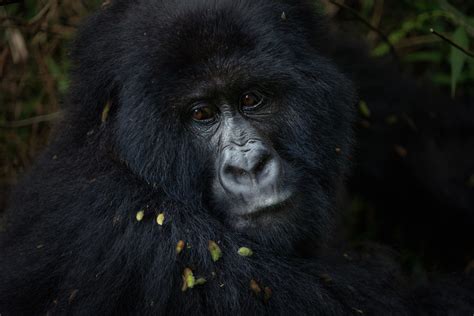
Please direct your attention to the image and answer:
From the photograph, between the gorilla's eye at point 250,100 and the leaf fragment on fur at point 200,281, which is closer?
the leaf fragment on fur at point 200,281

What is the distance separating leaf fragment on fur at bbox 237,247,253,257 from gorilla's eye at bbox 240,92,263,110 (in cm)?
75

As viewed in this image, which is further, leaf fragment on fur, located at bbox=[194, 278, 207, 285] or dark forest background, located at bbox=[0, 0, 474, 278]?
dark forest background, located at bbox=[0, 0, 474, 278]

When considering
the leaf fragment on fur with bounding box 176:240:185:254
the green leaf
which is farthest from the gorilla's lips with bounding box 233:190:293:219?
the green leaf

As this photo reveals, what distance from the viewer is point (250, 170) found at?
9.84ft

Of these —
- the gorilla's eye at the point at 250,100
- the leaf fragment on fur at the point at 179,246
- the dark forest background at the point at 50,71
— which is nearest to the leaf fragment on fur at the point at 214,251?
the leaf fragment on fur at the point at 179,246

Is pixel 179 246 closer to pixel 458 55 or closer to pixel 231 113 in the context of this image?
pixel 231 113

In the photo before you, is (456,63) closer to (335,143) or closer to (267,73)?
(335,143)

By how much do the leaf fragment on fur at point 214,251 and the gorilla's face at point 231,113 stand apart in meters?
0.19

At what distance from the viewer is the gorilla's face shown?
3.09 metres

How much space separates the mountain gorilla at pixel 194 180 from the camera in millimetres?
2941

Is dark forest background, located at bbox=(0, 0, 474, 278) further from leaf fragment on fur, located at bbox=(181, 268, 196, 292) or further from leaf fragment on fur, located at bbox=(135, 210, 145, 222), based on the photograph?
leaf fragment on fur, located at bbox=(181, 268, 196, 292)

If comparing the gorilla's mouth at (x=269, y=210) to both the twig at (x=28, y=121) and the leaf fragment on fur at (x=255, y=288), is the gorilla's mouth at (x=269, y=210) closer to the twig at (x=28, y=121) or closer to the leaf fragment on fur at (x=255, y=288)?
the leaf fragment on fur at (x=255, y=288)

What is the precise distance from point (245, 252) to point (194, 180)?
1.56 feet

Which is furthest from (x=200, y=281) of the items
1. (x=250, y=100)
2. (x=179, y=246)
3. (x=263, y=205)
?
(x=250, y=100)
